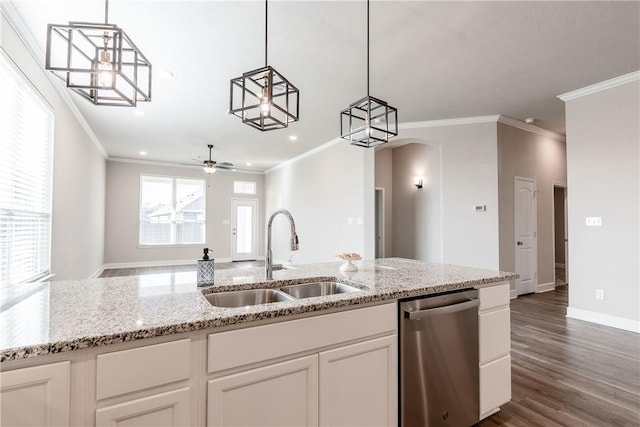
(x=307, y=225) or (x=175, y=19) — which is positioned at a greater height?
(x=175, y=19)

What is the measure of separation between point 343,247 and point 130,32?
464 centimetres

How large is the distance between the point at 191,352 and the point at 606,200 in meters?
4.75

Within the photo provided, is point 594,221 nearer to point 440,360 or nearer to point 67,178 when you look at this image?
point 440,360

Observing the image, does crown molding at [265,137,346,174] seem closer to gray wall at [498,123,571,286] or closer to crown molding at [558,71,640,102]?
gray wall at [498,123,571,286]

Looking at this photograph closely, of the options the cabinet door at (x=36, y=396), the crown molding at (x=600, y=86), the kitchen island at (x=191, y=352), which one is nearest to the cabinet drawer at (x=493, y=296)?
the kitchen island at (x=191, y=352)

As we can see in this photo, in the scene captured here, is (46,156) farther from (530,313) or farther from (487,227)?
(530,313)

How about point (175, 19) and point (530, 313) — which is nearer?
point (175, 19)

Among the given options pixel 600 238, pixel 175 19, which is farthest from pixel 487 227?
pixel 175 19

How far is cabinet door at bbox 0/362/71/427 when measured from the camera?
0.83 metres

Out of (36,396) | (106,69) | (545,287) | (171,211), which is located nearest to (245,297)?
(36,396)

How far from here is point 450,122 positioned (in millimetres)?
4914

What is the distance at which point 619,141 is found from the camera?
11.7 feet

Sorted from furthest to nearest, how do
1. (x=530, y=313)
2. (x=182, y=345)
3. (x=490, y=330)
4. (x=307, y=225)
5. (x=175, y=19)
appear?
(x=307, y=225) → (x=530, y=313) → (x=175, y=19) → (x=490, y=330) → (x=182, y=345)

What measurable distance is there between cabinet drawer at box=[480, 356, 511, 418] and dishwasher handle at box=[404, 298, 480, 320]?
16.8 inches
